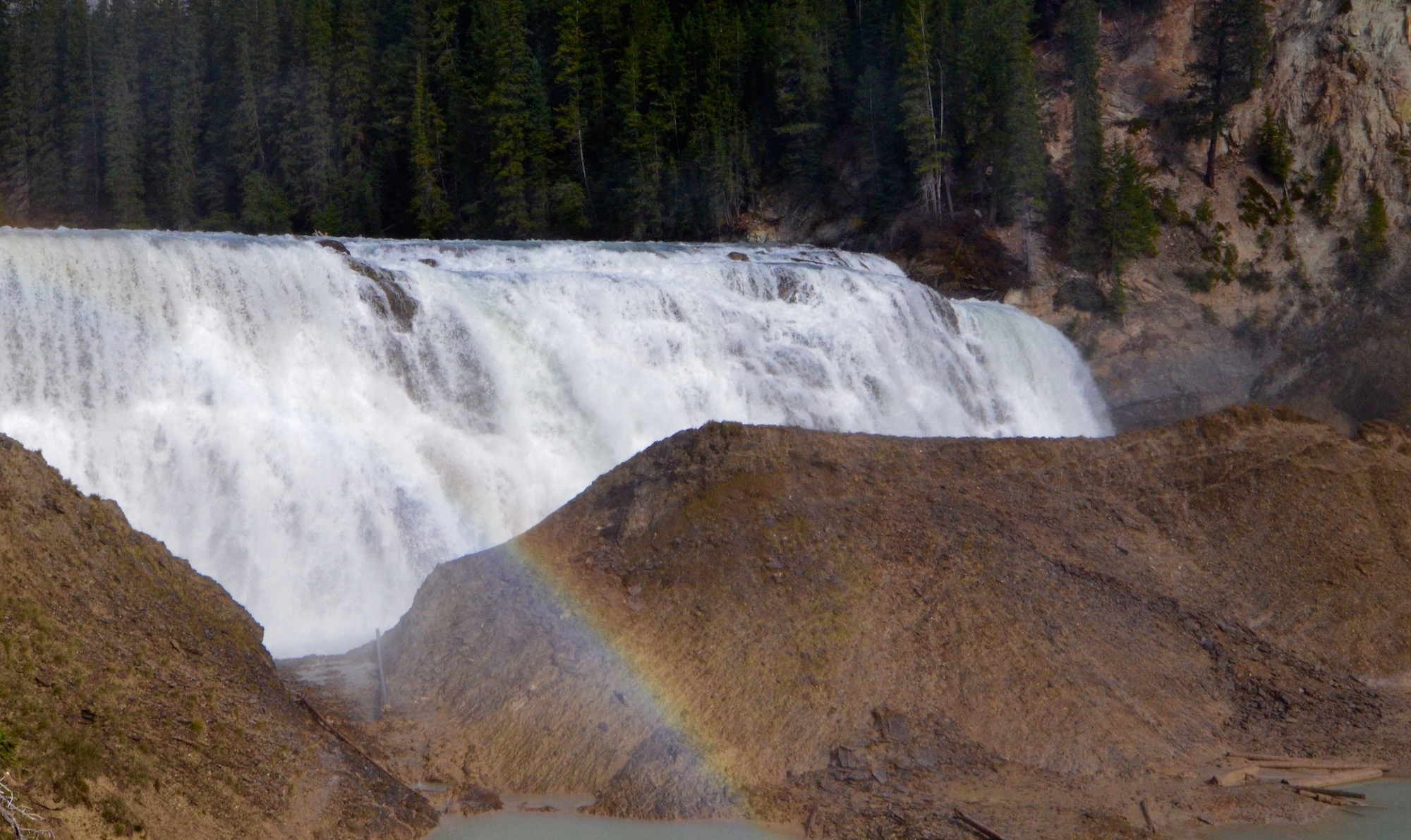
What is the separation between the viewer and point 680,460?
12828 mm

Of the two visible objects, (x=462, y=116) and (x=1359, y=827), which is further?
(x=462, y=116)

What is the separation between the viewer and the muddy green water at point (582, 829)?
9.23 m

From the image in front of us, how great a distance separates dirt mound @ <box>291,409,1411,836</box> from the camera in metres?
10.0

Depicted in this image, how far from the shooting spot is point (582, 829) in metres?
9.44

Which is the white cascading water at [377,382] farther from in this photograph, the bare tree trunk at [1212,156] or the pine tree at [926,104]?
the bare tree trunk at [1212,156]

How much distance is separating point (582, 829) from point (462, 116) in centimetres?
4224

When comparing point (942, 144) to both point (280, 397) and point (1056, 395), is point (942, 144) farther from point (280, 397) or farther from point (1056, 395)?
point (280, 397)

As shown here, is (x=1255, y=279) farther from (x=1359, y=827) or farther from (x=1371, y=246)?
(x=1359, y=827)

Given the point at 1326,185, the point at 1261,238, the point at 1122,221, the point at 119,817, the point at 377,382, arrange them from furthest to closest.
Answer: the point at 1326,185, the point at 1261,238, the point at 1122,221, the point at 377,382, the point at 119,817

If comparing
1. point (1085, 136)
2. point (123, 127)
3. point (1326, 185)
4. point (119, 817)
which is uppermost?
point (123, 127)

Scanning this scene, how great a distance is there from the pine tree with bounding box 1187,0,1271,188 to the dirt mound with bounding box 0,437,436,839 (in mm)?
35924

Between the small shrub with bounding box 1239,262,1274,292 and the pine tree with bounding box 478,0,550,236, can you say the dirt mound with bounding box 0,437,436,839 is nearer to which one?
the small shrub with bounding box 1239,262,1274,292

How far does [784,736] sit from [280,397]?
1085cm

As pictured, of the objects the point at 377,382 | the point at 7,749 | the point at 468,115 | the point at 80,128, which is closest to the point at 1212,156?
the point at 468,115
